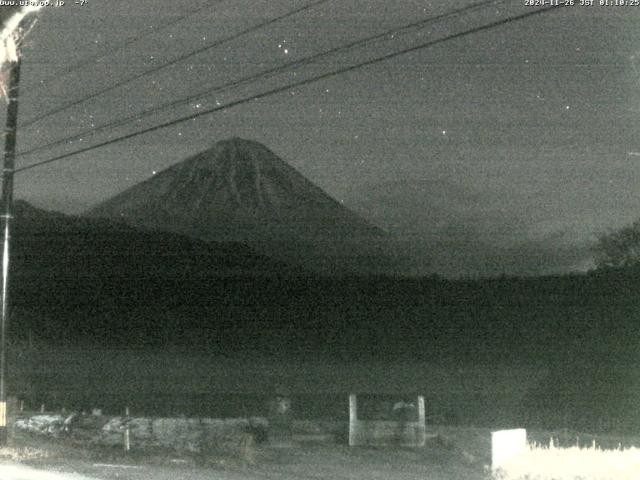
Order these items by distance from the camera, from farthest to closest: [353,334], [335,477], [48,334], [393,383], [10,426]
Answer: [48,334]
[353,334]
[393,383]
[10,426]
[335,477]

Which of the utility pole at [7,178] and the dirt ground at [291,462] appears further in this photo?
the utility pole at [7,178]

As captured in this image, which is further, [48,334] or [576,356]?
[48,334]

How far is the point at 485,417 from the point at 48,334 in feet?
153

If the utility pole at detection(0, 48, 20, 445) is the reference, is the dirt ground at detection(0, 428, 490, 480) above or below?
below

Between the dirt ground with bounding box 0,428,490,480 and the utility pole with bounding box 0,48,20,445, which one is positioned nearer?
the dirt ground with bounding box 0,428,490,480

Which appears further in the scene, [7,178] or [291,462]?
[7,178]

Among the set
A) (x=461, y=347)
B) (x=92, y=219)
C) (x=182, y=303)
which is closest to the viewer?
(x=461, y=347)

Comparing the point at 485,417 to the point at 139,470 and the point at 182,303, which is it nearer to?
the point at 139,470

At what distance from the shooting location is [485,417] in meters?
34.8

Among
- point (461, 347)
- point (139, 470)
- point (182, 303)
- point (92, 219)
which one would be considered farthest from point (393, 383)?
point (92, 219)

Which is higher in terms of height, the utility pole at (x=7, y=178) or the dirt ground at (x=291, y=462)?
the utility pole at (x=7, y=178)

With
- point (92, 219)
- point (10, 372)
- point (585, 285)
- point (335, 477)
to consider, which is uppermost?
point (92, 219)

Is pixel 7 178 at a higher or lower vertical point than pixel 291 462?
higher

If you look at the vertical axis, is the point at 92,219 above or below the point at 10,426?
above
